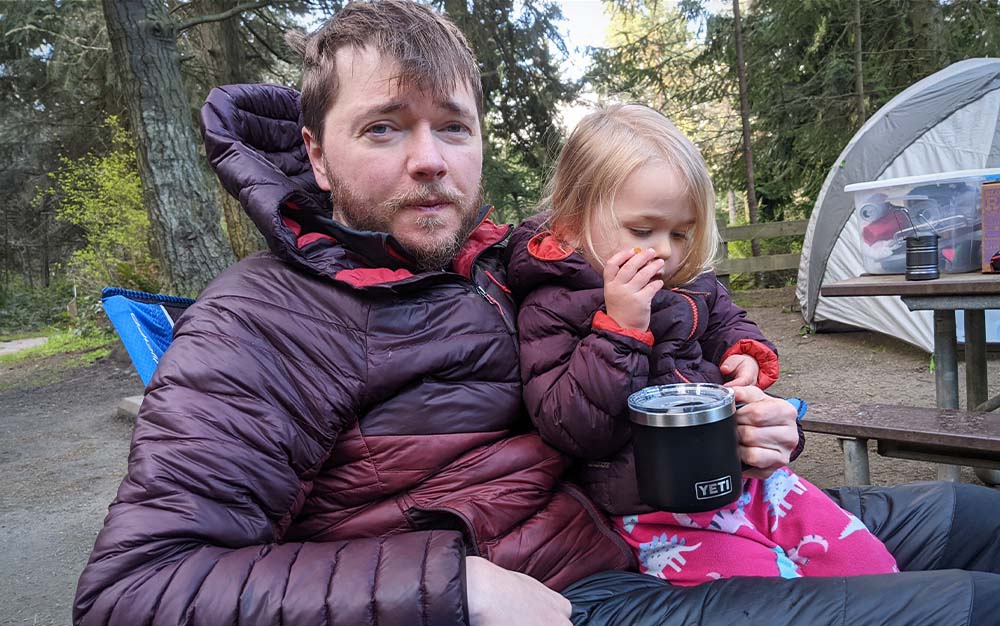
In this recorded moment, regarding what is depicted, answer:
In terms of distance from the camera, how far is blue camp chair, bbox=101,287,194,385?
1.79 metres

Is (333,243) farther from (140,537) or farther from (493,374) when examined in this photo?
(140,537)

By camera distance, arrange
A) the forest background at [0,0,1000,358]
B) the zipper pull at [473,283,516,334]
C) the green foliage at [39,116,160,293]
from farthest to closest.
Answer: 1. the green foliage at [39,116,160,293]
2. the forest background at [0,0,1000,358]
3. the zipper pull at [473,283,516,334]

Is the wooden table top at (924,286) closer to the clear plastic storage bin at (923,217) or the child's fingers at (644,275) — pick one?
the clear plastic storage bin at (923,217)

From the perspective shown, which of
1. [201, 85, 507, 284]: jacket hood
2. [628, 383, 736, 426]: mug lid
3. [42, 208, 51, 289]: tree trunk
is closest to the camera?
[628, 383, 736, 426]: mug lid

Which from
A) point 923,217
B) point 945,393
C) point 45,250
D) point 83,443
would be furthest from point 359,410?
point 45,250

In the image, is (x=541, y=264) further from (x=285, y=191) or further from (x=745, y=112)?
(x=745, y=112)

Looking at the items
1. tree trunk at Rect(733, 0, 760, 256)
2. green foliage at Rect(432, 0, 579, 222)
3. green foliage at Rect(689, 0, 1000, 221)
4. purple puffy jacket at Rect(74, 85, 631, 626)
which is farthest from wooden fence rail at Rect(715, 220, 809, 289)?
purple puffy jacket at Rect(74, 85, 631, 626)

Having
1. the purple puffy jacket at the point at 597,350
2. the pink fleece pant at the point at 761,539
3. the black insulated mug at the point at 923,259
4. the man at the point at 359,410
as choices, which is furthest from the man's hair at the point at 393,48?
the black insulated mug at the point at 923,259

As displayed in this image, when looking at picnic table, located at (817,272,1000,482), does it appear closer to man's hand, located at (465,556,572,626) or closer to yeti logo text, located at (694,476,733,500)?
yeti logo text, located at (694,476,733,500)

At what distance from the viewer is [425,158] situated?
153 centimetres

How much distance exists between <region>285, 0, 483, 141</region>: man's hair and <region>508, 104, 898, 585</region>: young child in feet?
1.21

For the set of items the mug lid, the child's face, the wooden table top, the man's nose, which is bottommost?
the wooden table top

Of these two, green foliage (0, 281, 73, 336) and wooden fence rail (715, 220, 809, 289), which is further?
green foliage (0, 281, 73, 336)

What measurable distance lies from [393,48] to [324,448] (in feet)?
2.78
